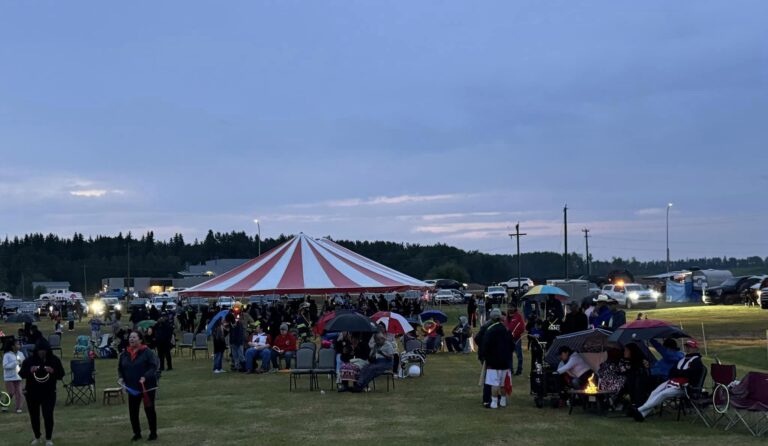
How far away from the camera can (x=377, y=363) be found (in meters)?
15.0

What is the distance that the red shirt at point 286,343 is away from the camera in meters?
19.1

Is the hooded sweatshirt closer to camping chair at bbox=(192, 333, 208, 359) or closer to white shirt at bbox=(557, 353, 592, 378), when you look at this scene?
white shirt at bbox=(557, 353, 592, 378)

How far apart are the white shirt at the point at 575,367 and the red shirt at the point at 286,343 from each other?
8654 mm

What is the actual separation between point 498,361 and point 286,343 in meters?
8.25

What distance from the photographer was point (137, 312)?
2905 centimetres

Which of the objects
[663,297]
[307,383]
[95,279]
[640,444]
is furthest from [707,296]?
[95,279]

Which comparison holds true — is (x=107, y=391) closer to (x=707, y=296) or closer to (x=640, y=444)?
(x=640, y=444)

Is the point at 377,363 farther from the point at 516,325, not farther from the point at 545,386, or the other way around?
the point at 545,386

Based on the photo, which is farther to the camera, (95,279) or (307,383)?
(95,279)

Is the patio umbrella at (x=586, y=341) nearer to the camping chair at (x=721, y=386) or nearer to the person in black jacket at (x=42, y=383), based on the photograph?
the camping chair at (x=721, y=386)

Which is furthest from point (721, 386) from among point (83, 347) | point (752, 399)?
point (83, 347)

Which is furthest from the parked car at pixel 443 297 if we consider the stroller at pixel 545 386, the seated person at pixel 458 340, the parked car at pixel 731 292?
the stroller at pixel 545 386

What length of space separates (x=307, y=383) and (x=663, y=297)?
47.6 metres

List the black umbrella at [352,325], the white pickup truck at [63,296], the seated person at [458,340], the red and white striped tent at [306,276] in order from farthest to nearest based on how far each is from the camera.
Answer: the white pickup truck at [63,296]
the seated person at [458,340]
the red and white striped tent at [306,276]
the black umbrella at [352,325]
